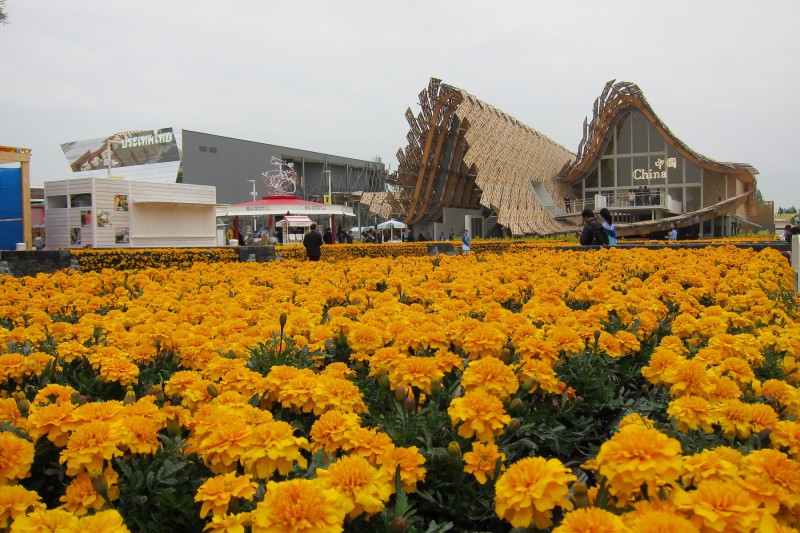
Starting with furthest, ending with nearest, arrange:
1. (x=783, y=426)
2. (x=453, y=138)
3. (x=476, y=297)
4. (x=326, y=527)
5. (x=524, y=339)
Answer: (x=453, y=138) < (x=476, y=297) < (x=524, y=339) < (x=783, y=426) < (x=326, y=527)

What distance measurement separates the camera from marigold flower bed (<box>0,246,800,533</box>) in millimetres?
1278

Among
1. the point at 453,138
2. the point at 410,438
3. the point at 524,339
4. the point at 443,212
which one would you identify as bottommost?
the point at 410,438

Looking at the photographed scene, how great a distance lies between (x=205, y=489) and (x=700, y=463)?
43.5 inches

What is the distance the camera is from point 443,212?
3197 centimetres

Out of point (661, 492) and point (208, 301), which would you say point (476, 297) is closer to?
point (208, 301)

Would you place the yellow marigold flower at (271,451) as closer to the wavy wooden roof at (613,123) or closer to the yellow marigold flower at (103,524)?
the yellow marigold flower at (103,524)

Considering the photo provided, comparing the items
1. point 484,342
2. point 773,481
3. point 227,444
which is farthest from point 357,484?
point 484,342

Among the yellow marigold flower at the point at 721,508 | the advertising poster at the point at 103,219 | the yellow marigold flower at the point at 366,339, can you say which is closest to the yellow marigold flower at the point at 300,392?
the yellow marigold flower at the point at 366,339

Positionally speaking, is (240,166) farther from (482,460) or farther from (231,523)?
(231,523)

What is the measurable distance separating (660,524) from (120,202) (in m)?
18.7

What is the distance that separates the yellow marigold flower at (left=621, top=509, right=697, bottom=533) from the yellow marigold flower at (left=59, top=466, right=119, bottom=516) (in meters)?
1.22

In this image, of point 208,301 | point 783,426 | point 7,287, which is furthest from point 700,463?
point 7,287

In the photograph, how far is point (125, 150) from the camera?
164 ft

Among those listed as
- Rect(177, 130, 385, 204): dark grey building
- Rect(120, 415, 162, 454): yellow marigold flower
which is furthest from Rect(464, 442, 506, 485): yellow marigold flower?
Rect(177, 130, 385, 204): dark grey building
